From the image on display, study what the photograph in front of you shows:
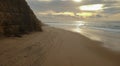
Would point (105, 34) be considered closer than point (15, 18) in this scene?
No

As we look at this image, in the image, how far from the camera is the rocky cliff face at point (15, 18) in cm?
1752

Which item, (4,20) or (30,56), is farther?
(4,20)

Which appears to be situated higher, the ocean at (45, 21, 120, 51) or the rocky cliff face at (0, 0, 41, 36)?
the rocky cliff face at (0, 0, 41, 36)

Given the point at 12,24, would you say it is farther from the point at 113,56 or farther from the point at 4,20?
the point at 113,56

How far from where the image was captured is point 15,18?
62.7ft

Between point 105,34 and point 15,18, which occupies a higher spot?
point 15,18

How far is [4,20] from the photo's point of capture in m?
17.4

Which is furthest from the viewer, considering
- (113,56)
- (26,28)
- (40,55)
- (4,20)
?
(26,28)

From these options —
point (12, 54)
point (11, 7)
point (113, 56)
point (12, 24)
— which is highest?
point (11, 7)

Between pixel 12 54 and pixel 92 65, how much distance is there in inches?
194

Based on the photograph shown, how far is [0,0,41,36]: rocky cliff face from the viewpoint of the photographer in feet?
57.5

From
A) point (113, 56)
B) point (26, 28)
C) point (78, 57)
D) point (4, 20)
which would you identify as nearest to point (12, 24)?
point (4, 20)

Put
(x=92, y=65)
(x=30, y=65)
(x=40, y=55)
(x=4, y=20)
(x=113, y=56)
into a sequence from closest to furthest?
(x=30, y=65) < (x=92, y=65) < (x=40, y=55) < (x=113, y=56) < (x=4, y=20)

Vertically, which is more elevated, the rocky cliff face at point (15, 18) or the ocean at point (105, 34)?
the rocky cliff face at point (15, 18)
